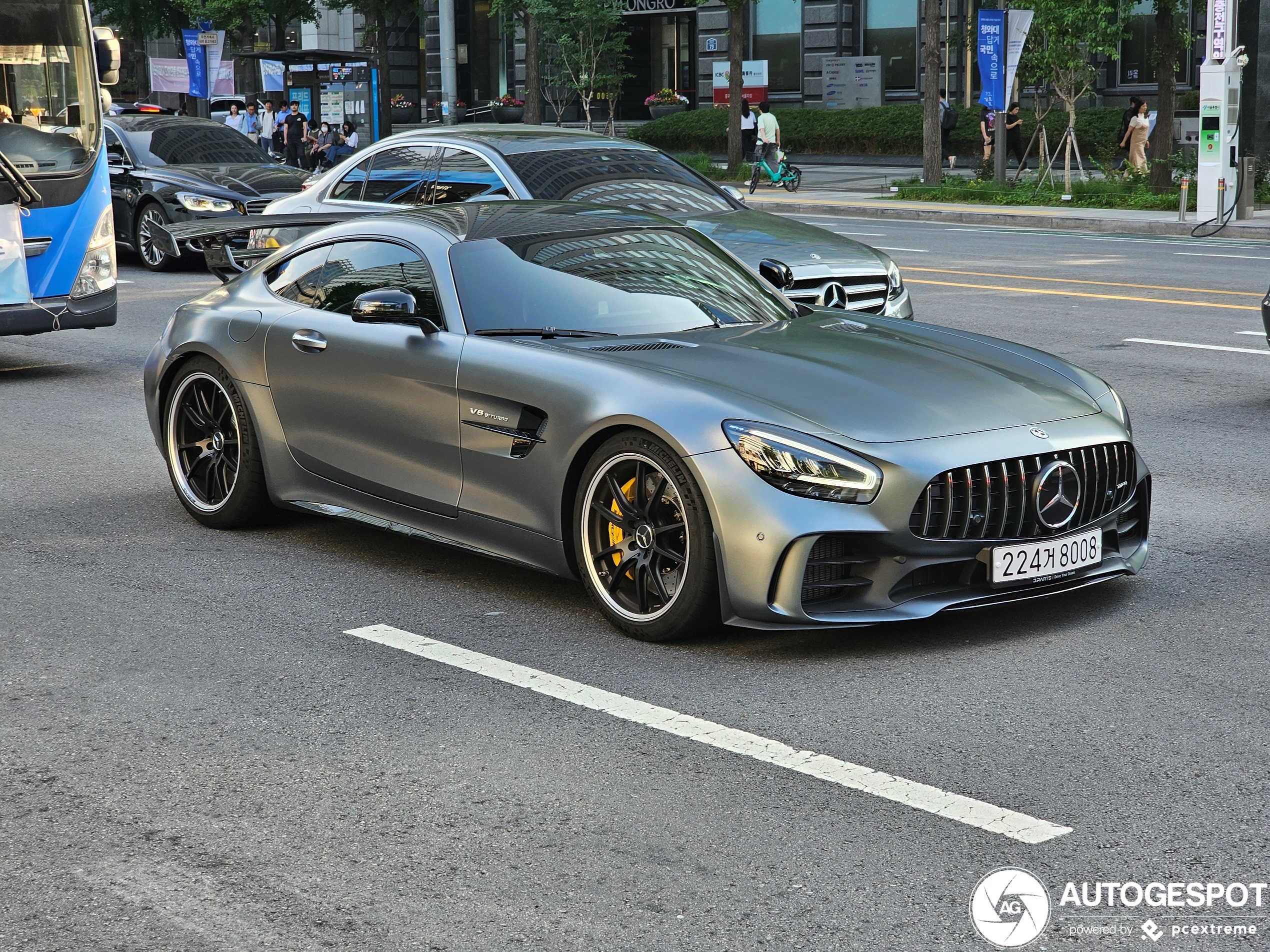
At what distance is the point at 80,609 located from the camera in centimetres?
604

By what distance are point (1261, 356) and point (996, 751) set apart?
8.00 metres

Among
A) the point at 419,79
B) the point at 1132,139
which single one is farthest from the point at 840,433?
the point at 419,79

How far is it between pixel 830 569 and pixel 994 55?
1050 inches

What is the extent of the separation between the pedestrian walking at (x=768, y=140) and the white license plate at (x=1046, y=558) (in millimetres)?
28638

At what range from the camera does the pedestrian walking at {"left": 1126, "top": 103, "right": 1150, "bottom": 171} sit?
103 feet

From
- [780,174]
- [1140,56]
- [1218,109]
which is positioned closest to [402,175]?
[1218,109]

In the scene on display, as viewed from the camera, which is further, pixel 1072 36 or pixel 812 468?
pixel 1072 36

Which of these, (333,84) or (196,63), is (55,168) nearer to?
(333,84)

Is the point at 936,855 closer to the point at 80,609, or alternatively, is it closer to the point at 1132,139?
the point at 80,609

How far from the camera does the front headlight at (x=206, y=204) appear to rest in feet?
61.0

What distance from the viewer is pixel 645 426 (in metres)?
5.34

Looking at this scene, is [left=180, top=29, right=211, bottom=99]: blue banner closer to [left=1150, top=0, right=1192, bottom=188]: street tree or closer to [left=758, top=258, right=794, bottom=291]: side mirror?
[left=1150, top=0, right=1192, bottom=188]: street tree

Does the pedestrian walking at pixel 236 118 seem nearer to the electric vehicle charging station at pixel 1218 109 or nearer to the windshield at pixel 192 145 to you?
the windshield at pixel 192 145

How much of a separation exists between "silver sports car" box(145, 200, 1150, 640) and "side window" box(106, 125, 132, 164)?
13232 millimetres
